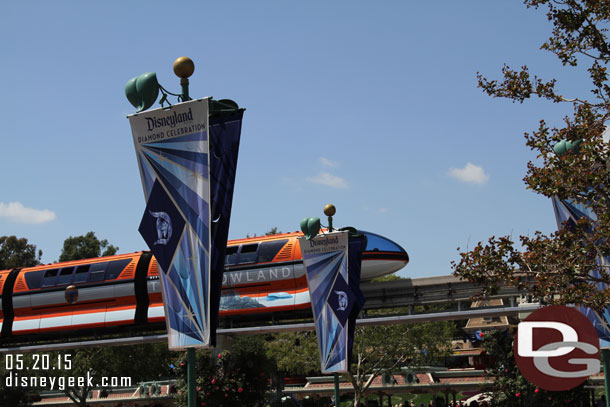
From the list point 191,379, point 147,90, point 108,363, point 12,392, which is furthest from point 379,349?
point 147,90

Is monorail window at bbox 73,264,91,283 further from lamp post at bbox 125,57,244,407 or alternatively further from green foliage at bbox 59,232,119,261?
green foliage at bbox 59,232,119,261

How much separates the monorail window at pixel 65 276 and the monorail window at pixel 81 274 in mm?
359

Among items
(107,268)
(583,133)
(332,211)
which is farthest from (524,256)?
(107,268)

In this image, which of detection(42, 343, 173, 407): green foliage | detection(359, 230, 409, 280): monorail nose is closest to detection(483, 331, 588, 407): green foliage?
detection(359, 230, 409, 280): monorail nose

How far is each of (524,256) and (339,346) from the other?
9.50m

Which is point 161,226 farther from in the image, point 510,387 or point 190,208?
point 510,387

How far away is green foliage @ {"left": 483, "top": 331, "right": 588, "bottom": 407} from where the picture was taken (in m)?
23.7

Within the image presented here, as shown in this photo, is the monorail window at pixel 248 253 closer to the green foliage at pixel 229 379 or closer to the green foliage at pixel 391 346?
the green foliage at pixel 229 379

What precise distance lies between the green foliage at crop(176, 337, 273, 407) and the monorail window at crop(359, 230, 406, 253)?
927 centimetres

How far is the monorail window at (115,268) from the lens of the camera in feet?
120

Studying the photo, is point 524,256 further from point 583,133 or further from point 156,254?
point 156,254

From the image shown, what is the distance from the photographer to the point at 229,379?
2620 cm

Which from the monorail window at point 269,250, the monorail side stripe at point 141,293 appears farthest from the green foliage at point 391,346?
the monorail side stripe at point 141,293

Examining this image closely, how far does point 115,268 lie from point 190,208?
23560 mm
